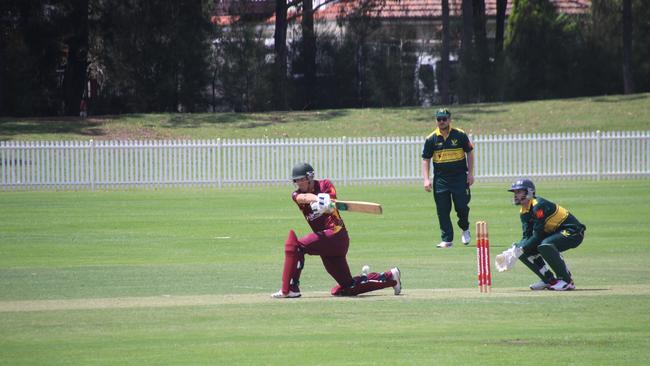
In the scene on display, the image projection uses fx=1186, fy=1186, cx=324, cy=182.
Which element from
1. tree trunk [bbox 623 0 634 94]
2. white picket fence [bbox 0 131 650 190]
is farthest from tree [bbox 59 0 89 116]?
tree trunk [bbox 623 0 634 94]

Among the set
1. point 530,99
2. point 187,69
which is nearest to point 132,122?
point 187,69

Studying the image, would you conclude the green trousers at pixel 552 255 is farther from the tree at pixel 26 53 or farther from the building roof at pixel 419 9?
the building roof at pixel 419 9

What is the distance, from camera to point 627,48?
4962cm

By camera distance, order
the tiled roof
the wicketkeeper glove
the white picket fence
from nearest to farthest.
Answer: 1. the wicketkeeper glove
2. the white picket fence
3. the tiled roof

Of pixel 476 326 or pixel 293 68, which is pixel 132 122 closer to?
pixel 293 68

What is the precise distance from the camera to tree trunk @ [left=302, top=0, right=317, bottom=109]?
53.4 m

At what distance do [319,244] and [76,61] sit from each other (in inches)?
1558

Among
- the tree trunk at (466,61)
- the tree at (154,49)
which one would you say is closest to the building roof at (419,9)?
the tree trunk at (466,61)

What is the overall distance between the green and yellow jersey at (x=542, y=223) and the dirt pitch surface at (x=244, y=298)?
62 centimetres

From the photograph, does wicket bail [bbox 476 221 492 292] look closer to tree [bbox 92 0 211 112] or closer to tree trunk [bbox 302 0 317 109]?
tree [bbox 92 0 211 112]

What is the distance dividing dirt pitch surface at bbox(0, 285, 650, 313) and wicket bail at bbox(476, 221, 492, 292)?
0.39 feet

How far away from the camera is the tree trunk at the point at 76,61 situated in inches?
1906

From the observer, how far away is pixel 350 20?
178 feet

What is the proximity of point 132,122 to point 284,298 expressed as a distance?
34208mm
